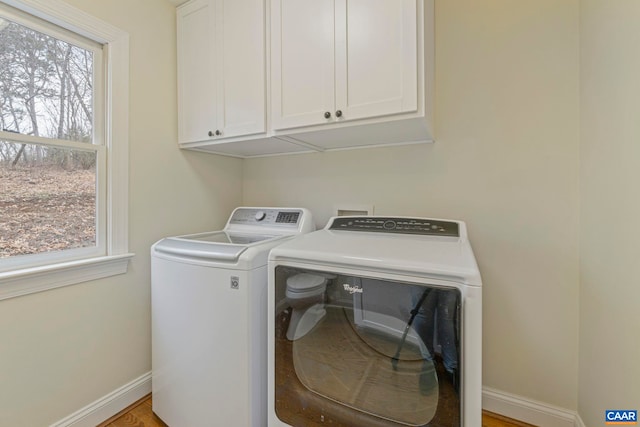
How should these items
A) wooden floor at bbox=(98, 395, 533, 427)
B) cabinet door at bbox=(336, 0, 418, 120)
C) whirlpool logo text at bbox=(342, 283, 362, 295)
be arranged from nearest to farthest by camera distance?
whirlpool logo text at bbox=(342, 283, 362, 295) < cabinet door at bbox=(336, 0, 418, 120) < wooden floor at bbox=(98, 395, 533, 427)

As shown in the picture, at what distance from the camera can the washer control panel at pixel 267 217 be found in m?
1.73

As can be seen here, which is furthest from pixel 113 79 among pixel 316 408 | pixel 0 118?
pixel 316 408

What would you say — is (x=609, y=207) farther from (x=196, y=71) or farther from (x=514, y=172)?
(x=196, y=71)

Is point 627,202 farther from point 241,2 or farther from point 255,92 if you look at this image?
point 241,2

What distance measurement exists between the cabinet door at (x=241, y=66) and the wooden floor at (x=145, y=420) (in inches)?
62.8

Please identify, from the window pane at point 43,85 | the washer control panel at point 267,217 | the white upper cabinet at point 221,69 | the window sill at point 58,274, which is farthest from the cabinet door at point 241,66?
the window sill at point 58,274

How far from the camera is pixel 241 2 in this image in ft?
5.11

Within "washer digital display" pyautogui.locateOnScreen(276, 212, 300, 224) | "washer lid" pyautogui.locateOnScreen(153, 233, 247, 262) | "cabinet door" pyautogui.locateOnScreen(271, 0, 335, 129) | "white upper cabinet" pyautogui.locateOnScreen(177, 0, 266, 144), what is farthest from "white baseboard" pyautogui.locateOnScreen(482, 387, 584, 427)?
"white upper cabinet" pyautogui.locateOnScreen(177, 0, 266, 144)

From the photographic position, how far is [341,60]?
4.26 ft

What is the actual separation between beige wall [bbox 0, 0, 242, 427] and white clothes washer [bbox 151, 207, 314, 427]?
11.3 inches

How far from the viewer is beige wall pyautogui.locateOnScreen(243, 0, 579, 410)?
1335 millimetres

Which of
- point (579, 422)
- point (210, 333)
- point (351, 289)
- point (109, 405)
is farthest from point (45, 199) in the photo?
point (579, 422)

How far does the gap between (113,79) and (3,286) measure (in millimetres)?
1087

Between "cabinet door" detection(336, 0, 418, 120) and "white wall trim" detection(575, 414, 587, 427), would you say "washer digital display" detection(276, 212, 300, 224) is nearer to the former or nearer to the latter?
"cabinet door" detection(336, 0, 418, 120)
